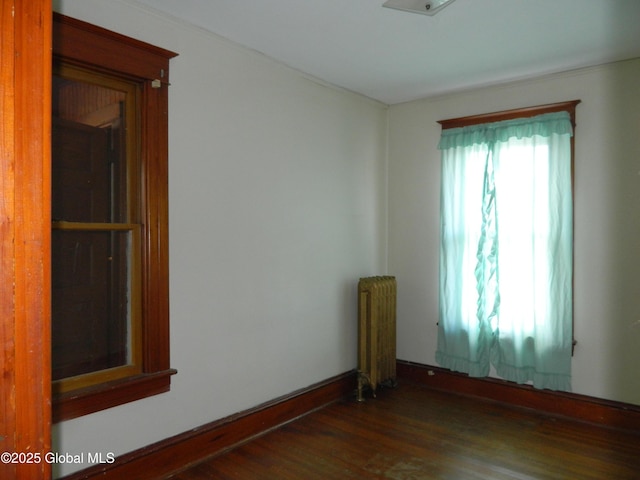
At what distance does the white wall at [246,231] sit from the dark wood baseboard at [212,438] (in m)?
0.05

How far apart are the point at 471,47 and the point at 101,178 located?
2.44 metres

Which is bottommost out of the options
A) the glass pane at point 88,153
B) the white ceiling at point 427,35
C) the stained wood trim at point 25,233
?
the stained wood trim at point 25,233

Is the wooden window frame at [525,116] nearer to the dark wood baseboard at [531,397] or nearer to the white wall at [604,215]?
the white wall at [604,215]

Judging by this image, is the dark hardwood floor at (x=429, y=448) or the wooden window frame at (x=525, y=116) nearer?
the dark hardwood floor at (x=429, y=448)

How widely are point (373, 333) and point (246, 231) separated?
1453 millimetres

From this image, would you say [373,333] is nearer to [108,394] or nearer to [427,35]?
[108,394]

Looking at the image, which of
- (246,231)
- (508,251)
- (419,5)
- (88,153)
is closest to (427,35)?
(419,5)

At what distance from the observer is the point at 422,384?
4.17 m

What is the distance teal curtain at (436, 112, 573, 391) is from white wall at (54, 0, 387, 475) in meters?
0.82

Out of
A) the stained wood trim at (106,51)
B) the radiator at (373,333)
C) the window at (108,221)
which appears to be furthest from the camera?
the radiator at (373,333)

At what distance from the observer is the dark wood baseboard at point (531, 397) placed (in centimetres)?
323

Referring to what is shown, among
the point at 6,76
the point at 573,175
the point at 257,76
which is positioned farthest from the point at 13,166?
the point at 573,175

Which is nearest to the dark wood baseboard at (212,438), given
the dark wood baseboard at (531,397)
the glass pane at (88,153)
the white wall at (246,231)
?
the white wall at (246,231)

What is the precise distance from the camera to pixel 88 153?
233 centimetres
